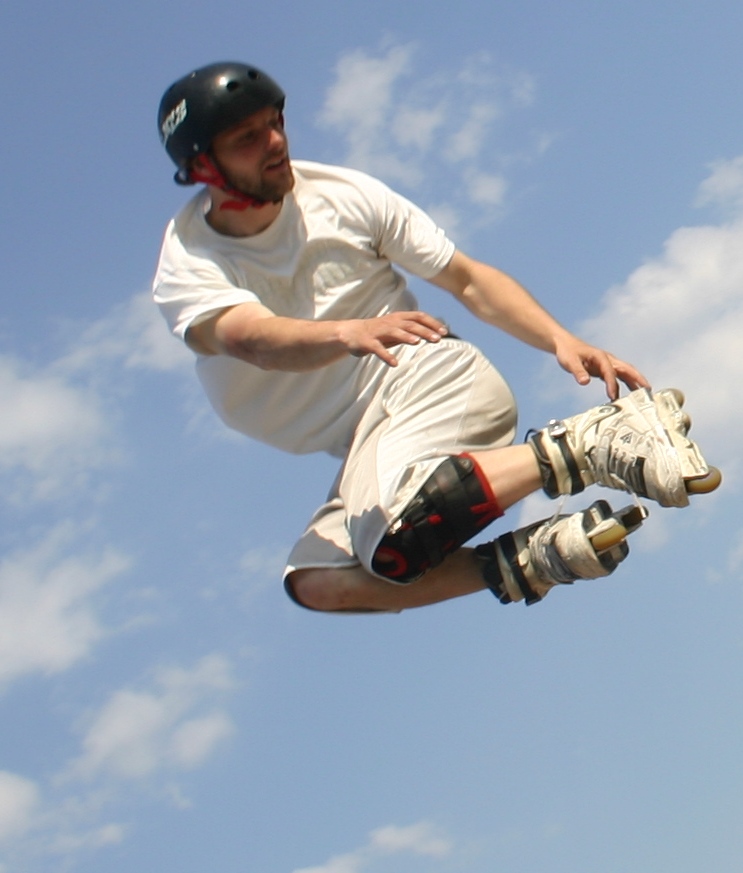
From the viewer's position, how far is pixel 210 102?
21.7 feet


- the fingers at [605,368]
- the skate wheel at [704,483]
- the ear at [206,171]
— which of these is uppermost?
the ear at [206,171]

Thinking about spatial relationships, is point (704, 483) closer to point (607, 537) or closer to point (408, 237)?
point (607, 537)

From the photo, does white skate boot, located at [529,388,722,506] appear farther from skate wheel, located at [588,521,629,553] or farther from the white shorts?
the white shorts

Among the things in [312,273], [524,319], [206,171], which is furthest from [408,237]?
[206,171]

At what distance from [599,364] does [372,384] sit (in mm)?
1157

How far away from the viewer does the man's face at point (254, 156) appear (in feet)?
22.0

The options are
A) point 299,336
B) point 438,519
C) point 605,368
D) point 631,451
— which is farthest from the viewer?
point 605,368

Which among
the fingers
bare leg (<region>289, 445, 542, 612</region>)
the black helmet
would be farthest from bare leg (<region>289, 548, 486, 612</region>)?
the black helmet

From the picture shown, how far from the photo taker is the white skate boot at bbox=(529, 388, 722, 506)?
6098 millimetres

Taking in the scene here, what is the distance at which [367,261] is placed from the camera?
6996 millimetres

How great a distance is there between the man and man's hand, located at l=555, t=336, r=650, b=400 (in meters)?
0.01

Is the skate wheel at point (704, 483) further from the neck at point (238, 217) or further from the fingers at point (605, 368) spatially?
the neck at point (238, 217)

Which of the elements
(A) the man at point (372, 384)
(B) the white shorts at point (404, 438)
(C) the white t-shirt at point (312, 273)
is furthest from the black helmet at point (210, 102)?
(B) the white shorts at point (404, 438)

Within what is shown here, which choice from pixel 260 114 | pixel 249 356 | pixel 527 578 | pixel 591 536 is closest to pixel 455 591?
pixel 527 578
